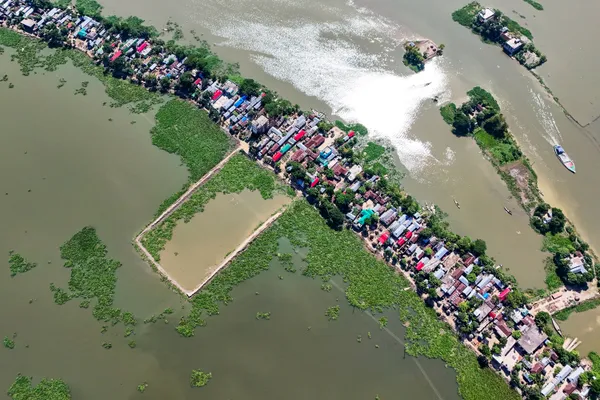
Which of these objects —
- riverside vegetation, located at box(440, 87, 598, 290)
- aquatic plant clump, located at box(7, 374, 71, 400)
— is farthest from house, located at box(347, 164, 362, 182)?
aquatic plant clump, located at box(7, 374, 71, 400)

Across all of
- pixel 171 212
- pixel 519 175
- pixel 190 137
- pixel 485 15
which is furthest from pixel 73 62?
pixel 519 175

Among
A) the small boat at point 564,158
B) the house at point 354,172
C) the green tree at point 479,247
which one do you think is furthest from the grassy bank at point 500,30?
the house at point 354,172

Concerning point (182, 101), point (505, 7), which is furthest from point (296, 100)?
point (505, 7)

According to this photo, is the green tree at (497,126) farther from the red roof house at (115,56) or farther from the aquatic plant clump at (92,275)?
the red roof house at (115,56)

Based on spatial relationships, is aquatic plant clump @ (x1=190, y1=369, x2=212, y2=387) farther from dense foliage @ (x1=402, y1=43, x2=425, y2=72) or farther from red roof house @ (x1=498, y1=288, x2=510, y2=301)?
dense foliage @ (x1=402, y1=43, x2=425, y2=72)

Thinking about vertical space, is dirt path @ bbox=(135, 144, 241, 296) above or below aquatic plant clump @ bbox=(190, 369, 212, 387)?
above

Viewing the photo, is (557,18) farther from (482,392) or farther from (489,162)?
(482,392)

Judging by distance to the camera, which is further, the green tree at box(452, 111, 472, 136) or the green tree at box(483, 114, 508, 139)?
the green tree at box(452, 111, 472, 136)
